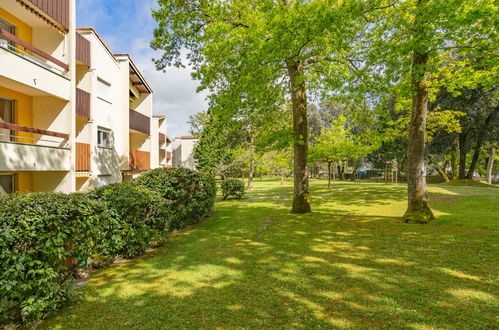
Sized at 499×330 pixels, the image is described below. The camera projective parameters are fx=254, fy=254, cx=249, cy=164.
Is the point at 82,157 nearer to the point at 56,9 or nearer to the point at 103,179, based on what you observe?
the point at 103,179

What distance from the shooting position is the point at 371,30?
10500 millimetres

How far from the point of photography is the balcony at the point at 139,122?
20.1 m

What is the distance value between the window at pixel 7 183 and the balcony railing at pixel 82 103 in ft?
14.0

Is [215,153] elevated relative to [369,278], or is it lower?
elevated

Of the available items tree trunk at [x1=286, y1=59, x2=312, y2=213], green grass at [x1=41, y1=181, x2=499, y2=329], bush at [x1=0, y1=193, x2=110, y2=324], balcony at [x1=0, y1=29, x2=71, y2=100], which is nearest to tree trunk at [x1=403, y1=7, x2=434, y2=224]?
green grass at [x1=41, y1=181, x2=499, y2=329]

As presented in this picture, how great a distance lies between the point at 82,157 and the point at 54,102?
3050 mm

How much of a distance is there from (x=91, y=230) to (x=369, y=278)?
18.4 ft

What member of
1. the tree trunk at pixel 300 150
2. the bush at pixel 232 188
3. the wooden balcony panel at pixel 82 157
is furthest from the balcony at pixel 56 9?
the bush at pixel 232 188

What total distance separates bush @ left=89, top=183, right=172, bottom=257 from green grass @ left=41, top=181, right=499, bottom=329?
19.2 inches

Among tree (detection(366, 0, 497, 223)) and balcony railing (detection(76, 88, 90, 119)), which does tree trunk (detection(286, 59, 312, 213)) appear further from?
balcony railing (detection(76, 88, 90, 119))

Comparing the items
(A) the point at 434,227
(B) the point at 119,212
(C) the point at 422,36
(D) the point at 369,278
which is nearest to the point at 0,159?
(B) the point at 119,212

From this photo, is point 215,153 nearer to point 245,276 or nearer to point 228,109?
point 228,109

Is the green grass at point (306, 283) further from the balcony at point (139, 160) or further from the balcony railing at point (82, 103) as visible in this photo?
the balcony at point (139, 160)

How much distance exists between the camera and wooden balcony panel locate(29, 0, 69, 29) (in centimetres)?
1029
